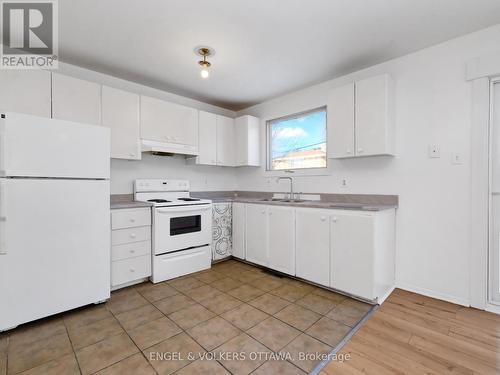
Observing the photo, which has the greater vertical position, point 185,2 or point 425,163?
point 185,2

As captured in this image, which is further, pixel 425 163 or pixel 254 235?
pixel 254 235

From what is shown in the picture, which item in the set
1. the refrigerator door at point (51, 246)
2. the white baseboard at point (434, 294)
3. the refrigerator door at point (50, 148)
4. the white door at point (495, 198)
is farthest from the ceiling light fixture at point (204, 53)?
the white baseboard at point (434, 294)

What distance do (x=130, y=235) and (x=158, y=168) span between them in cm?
111

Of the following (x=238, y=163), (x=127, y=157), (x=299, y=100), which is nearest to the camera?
(x=127, y=157)

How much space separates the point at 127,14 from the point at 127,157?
4.68 ft

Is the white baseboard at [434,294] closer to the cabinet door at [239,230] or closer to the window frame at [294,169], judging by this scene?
the window frame at [294,169]

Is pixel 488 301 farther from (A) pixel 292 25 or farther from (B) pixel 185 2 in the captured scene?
(B) pixel 185 2

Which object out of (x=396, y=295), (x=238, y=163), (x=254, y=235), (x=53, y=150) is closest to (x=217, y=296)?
(x=254, y=235)

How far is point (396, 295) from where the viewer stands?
→ 2.37 m

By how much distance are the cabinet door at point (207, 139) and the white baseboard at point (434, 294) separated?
2.82m

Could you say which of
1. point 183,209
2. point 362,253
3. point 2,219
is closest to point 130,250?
point 183,209

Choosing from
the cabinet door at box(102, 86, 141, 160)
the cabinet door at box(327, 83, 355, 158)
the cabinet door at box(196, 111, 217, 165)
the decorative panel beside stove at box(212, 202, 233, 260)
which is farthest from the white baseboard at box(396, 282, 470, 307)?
the cabinet door at box(102, 86, 141, 160)

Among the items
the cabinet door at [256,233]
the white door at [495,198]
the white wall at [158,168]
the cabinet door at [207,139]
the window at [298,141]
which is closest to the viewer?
the white door at [495,198]

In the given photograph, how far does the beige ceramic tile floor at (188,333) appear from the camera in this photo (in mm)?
1468
